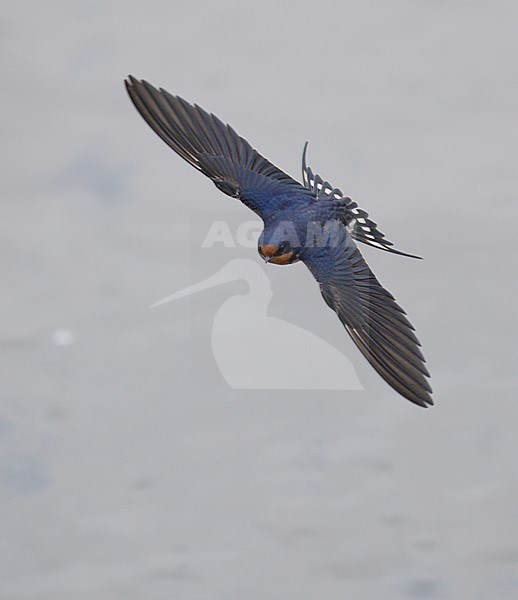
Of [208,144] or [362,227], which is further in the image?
[208,144]

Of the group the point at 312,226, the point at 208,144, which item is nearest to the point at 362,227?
the point at 312,226

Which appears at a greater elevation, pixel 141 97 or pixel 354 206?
pixel 141 97

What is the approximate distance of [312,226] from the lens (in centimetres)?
442

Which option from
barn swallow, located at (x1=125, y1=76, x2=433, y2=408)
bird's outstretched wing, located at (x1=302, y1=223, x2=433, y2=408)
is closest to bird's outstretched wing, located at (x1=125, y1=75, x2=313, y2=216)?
barn swallow, located at (x1=125, y1=76, x2=433, y2=408)

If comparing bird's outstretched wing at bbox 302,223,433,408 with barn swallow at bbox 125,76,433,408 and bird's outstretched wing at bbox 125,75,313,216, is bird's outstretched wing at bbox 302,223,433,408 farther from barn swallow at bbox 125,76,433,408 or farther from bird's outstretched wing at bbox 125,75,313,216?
bird's outstretched wing at bbox 125,75,313,216

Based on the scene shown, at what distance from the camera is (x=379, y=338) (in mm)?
4254

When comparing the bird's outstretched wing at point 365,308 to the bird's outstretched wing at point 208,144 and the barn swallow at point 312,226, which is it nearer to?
the barn swallow at point 312,226

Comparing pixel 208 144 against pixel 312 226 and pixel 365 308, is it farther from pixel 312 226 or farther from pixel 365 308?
pixel 365 308

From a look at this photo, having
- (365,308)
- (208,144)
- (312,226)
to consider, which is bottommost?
(365,308)

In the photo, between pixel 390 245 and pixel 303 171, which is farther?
pixel 303 171

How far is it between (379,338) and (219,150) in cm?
131

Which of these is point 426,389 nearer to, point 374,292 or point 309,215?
point 374,292

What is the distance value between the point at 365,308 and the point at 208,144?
1200mm

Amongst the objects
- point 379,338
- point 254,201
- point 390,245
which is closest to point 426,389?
point 379,338
